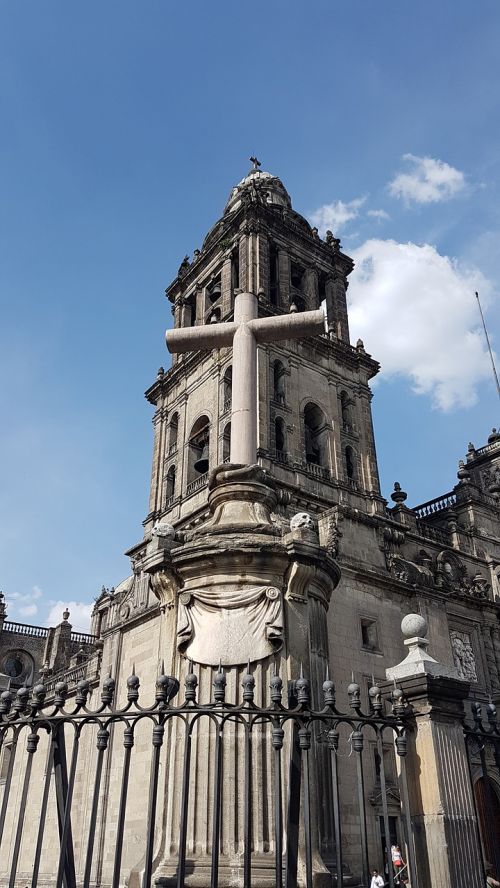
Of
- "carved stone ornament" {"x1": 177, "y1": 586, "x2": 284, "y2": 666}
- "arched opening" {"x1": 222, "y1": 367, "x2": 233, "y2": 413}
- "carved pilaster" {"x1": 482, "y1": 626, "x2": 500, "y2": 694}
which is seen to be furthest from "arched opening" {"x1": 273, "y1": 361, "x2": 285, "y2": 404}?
"carved stone ornament" {"x1": 177, "y1": 586, "x2": 284, "y2": 666}

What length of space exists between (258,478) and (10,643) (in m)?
40.7

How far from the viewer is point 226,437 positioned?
102 ft

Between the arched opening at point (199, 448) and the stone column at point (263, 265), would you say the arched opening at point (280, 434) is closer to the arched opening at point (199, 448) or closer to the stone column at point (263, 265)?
the arched opening at point (199, 448)

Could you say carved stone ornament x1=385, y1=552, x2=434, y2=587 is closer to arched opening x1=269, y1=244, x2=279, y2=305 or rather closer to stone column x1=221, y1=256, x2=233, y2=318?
arched opening x1=269, y1=244, x2=279, y2=305

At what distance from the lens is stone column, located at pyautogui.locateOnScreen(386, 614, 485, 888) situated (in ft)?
17.8

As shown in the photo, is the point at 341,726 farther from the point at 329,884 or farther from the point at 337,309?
the point at 337,309

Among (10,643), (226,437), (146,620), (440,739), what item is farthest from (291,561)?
(10,643)

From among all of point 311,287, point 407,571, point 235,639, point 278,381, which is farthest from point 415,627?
point 311,287

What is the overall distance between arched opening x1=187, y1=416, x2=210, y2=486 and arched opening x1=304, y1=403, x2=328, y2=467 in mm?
4607

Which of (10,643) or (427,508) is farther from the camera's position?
(10,643)

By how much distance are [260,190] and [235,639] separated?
36.1 m

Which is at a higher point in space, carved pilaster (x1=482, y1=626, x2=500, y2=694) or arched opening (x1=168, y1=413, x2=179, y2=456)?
arched opening (x1=168, y1=413, x2=179, y2=456)

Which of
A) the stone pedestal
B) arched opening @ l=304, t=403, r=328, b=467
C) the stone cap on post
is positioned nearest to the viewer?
the stone cap on post

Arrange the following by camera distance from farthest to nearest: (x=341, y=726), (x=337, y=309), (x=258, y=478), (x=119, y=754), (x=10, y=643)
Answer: (x=10, y=643) < (x=337, y=309) < (x=119, y=754) < (x=341, y=726) < (x=258, y=478)
